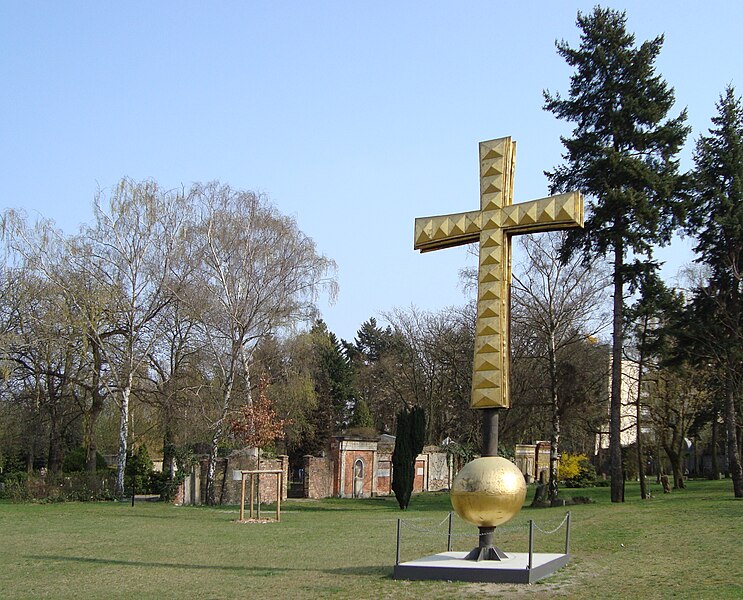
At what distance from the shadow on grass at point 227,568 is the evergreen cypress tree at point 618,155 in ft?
67.8

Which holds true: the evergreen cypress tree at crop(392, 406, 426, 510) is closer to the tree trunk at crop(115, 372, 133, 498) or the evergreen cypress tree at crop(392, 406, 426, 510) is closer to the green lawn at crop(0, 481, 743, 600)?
the green lawn at crop(0, 481, 743, 600)

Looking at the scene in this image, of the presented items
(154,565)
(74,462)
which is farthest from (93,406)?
(154,565)

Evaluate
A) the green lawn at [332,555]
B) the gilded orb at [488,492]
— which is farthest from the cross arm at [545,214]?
the green lawn at [332,555]

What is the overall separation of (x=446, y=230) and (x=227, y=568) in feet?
25.6

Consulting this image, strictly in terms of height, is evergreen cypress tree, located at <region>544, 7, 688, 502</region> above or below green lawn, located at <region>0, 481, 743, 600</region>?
above

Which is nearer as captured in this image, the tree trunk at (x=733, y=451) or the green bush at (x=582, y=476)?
the tree trunk at (x=733, y=451)

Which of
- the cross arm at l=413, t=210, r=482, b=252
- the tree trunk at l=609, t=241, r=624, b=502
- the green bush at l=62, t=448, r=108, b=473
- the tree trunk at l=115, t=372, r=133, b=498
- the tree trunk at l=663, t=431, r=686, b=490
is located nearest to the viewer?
the cross arm at l=413, t=210, r=482, b=252

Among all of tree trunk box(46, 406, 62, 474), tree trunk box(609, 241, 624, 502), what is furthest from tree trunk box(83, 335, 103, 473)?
tree trunk box(609, 241, 624, 502)

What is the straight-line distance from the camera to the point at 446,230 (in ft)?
48.0

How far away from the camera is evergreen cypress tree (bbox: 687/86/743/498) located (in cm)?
3341

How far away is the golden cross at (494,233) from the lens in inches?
533

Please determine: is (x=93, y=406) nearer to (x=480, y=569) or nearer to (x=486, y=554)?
(x=486, y=554)

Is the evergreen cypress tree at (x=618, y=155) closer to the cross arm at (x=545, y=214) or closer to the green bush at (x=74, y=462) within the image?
the cross arm at (x=545, y=214)

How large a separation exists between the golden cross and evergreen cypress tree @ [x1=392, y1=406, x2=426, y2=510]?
81.4 feet
